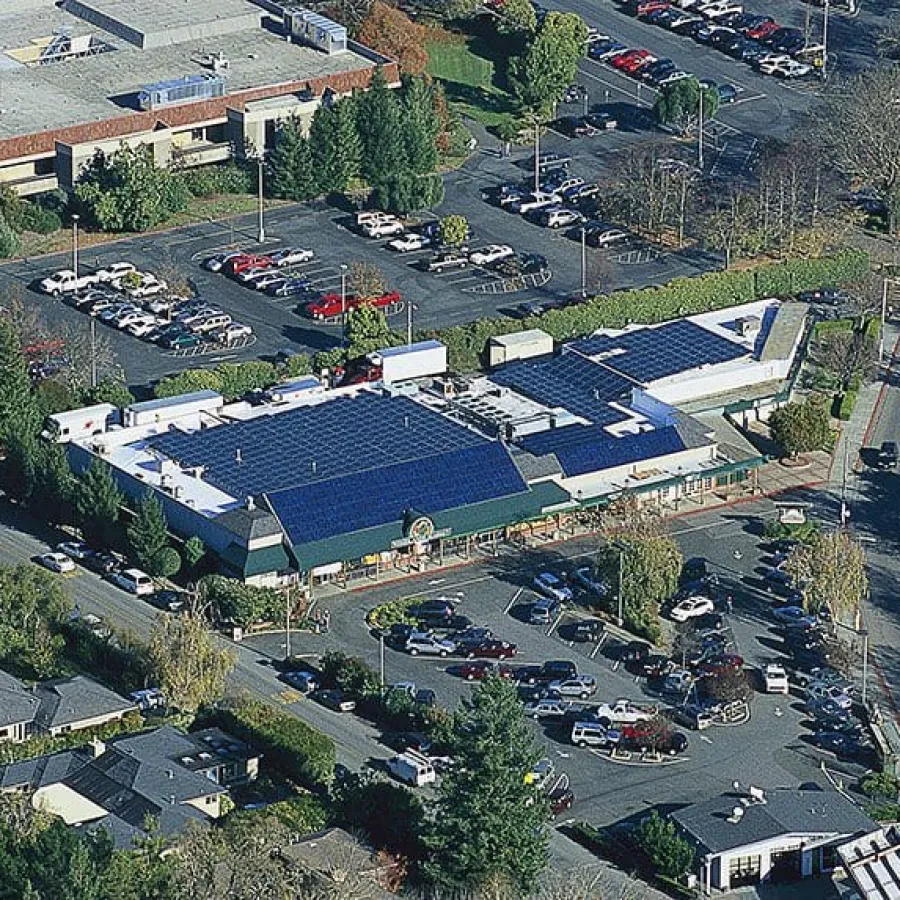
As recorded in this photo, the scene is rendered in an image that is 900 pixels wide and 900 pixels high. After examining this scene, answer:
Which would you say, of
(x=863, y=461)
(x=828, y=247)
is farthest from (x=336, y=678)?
(x=828, y=247)

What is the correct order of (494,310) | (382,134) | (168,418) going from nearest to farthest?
(168,418) → (494,310) → (382,134)

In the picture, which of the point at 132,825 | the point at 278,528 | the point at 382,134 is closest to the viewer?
the point at 132,825

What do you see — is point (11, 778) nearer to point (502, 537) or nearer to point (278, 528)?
point (278, 528)

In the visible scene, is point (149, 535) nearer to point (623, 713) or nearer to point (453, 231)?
point (623, 713)

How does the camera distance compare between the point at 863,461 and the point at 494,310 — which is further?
the point at 494,310

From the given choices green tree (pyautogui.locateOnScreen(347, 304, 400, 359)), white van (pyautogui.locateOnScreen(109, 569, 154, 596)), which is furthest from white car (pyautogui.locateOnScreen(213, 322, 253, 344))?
white van (pyautogui.locateOnScreen(109, 569, 154, 596))

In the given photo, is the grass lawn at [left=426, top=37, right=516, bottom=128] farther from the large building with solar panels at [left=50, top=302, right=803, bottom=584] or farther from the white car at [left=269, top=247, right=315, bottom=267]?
the large building with solar panels at [left=50, top=302, right=803, bottom=584]
